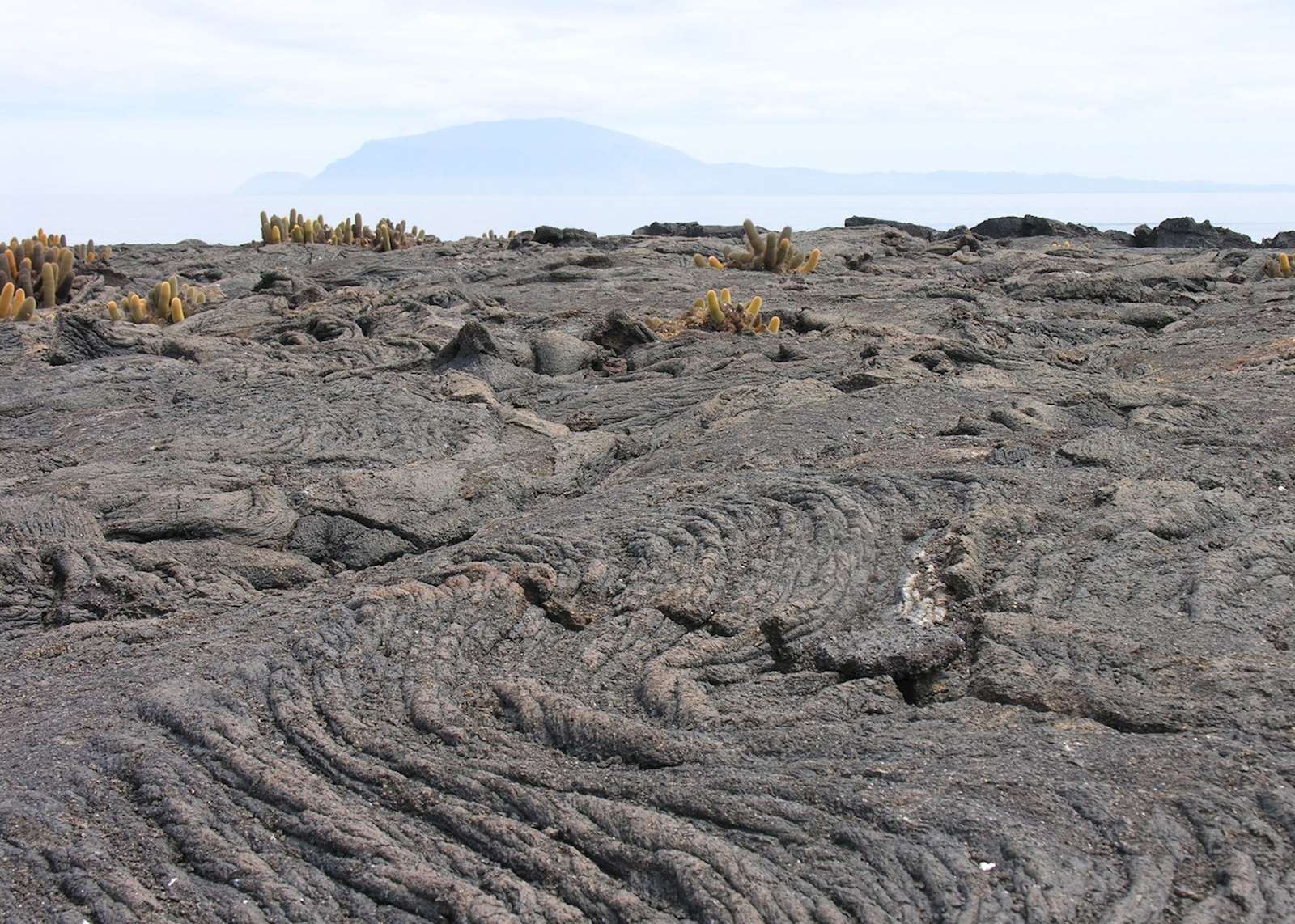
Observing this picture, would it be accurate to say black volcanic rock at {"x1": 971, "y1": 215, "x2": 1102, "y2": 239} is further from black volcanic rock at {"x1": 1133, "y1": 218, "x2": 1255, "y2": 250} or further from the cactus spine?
the cactus spine

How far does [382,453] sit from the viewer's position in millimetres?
8523

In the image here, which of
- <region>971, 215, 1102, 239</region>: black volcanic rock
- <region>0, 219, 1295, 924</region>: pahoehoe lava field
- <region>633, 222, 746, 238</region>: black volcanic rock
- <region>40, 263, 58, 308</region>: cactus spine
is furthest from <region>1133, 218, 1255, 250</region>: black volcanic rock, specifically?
<region>40, 263, 58, 308</region>: cactus spine

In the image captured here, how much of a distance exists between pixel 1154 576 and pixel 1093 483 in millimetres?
1269

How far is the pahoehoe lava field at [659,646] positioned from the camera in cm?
354

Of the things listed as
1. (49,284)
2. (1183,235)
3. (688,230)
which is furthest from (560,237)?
(1183,235)

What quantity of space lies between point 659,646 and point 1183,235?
24.7 metres

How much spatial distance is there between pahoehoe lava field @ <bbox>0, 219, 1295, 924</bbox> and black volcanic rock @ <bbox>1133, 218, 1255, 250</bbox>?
16517mm

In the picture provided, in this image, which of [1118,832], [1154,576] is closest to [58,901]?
[1118,832]

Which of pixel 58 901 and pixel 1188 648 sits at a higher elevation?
Answer: pixel 1188 648

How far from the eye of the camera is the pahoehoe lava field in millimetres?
3539

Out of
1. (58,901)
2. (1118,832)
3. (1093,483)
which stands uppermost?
(1093,483)

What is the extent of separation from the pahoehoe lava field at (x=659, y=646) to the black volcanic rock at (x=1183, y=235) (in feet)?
54.2

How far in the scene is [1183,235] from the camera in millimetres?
25875

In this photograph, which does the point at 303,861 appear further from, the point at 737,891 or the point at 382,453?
the point at 382,453
